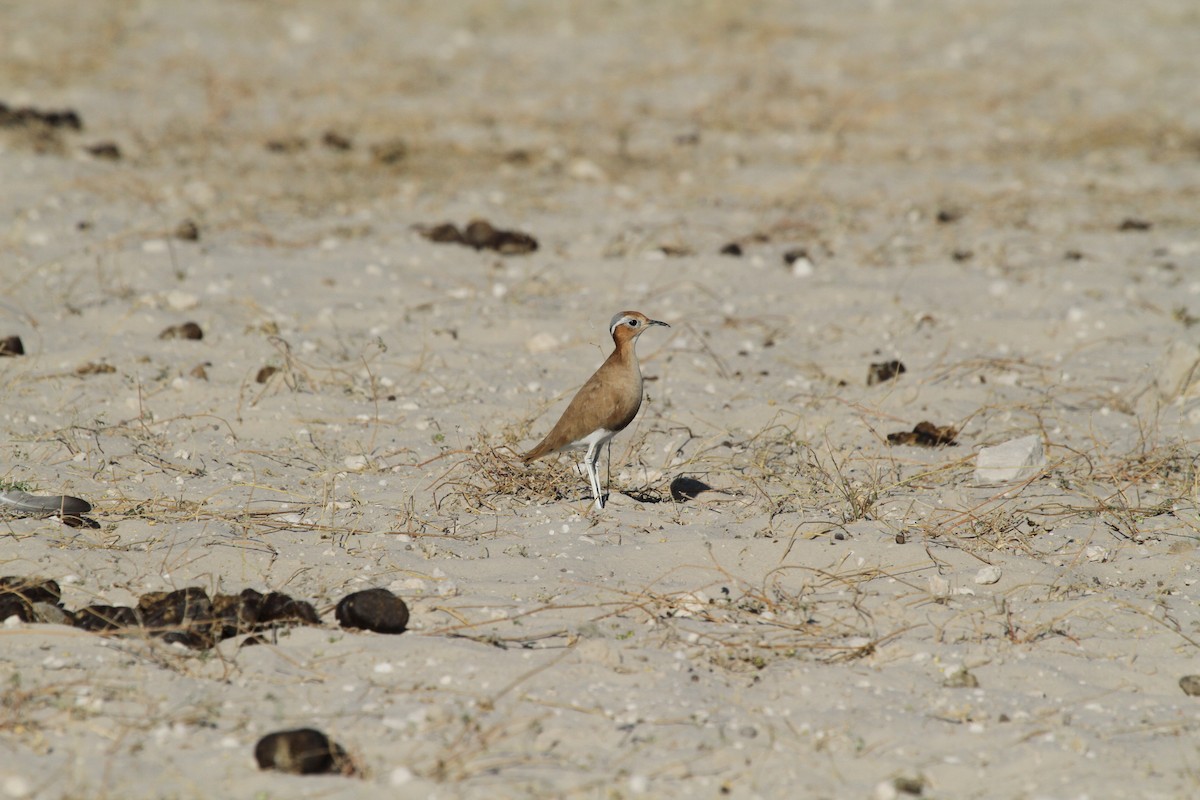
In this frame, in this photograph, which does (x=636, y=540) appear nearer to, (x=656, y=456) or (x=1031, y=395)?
(x=656, y=456)

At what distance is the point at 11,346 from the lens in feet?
21.6

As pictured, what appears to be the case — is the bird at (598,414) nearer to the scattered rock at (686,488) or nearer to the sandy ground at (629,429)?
the sandy ground at (629,429)

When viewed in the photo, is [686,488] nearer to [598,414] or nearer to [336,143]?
[598,414]

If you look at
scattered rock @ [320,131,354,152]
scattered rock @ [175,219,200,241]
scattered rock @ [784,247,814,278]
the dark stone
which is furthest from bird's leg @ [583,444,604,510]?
scattered rock @ [320,131,354,152]

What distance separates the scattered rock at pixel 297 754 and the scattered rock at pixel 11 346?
13.3ft

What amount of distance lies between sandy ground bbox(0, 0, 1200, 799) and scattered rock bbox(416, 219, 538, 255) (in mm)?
271

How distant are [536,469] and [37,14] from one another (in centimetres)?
1221

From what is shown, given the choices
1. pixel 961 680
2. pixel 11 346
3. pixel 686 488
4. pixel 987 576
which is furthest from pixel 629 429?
pixel 11 346

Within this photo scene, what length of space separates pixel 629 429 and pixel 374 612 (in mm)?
2414

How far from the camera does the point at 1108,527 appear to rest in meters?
5.02

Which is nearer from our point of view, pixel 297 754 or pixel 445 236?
pixel 297 754

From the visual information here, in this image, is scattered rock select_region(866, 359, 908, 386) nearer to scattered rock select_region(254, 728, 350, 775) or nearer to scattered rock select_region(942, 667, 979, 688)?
scattered rock select_region(942, 667, 979, 688)

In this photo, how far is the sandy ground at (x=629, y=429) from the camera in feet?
11.7

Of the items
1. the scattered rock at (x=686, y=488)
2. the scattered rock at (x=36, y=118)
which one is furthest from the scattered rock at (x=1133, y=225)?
the scattered rock at (x=36, y=118)
